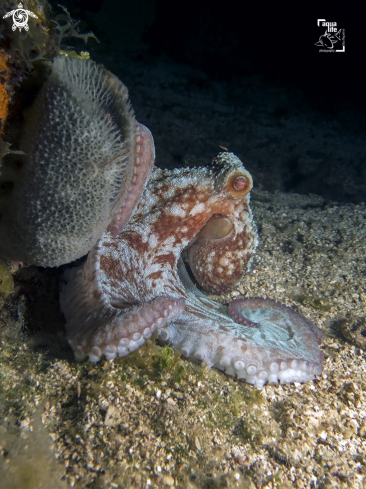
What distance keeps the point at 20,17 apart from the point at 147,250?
1.85 meters

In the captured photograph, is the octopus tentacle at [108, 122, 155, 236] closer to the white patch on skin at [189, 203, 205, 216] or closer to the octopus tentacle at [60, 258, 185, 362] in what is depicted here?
the octopus tentacle at [60, 258, 185, 362]

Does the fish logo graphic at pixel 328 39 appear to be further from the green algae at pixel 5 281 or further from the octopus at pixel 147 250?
the green algae at pixel 5 281

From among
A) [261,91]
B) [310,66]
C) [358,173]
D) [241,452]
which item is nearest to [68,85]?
[241,452]

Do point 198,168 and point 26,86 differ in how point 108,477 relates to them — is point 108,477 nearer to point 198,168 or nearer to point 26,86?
point 26,86

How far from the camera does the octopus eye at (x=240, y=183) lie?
2.95 m

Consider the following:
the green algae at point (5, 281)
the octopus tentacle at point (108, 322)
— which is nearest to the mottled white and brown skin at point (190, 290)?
the octopus tentacle at point (108, 322)

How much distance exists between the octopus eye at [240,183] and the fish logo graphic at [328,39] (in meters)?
20.0

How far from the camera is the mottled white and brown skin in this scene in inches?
80.2

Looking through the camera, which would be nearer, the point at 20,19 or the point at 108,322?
the point at 20,19

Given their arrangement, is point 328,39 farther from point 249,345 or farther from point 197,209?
point 249,345

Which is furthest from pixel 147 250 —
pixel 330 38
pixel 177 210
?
pixel 330 38

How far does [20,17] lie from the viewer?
5.67 feet

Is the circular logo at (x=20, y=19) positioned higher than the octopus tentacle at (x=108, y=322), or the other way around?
the circular logo at (x=20, y=19)

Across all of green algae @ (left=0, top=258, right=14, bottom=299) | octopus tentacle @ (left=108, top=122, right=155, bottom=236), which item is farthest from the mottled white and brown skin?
green algae @ (left=0, top=258, right=14, bottom=299)
